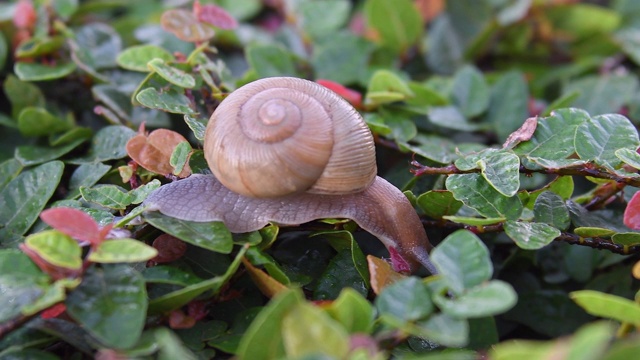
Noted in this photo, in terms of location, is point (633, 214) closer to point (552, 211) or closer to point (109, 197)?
point (552, 211)

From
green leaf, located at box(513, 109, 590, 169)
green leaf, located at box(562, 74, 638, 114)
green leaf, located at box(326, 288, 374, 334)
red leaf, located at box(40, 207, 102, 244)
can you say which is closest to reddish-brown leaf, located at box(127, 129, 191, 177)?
red leaf, located at box(40, 207, 102, 244)

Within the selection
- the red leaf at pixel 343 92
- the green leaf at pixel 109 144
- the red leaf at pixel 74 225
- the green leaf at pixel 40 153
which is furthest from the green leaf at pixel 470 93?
the red leaf at pixel 74 225

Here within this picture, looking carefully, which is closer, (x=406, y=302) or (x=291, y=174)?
(x=406, y=302)

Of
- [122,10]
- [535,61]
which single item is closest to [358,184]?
[535,61]

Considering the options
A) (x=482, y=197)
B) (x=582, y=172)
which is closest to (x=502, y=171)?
(x=482, y=197)

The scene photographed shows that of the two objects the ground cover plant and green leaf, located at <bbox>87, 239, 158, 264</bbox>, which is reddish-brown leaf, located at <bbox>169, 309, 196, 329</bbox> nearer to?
the ground cover plant
